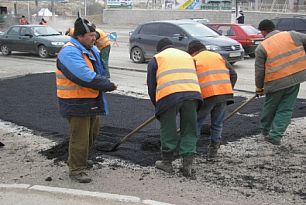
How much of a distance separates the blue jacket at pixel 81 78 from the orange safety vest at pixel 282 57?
2.72 m

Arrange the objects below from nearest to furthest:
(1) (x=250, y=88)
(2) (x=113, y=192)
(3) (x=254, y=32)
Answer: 1. (2) (x=113, y=192)
2. (1) (x=250, y=88)
3. (3) (x=254, y=32)

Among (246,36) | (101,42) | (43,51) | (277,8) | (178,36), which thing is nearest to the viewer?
(101,42)

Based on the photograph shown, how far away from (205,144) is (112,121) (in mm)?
2032

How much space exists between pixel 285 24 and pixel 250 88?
1058 cm

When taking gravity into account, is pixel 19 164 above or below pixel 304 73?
below

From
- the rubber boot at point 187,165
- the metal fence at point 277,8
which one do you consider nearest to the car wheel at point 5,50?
the rubber boot at point 187,165

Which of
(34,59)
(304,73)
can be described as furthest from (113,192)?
(34,59)

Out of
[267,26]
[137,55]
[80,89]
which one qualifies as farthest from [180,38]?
[80,89]

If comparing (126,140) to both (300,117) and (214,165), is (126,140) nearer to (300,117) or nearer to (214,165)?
(214,165)

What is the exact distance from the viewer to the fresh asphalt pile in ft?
17.5

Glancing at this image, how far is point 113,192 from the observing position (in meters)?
4.97

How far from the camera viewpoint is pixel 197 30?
53.8ft

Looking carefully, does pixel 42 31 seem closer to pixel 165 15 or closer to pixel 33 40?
pixel 33 40

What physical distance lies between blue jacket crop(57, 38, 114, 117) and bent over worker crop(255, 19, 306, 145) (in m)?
2.68
